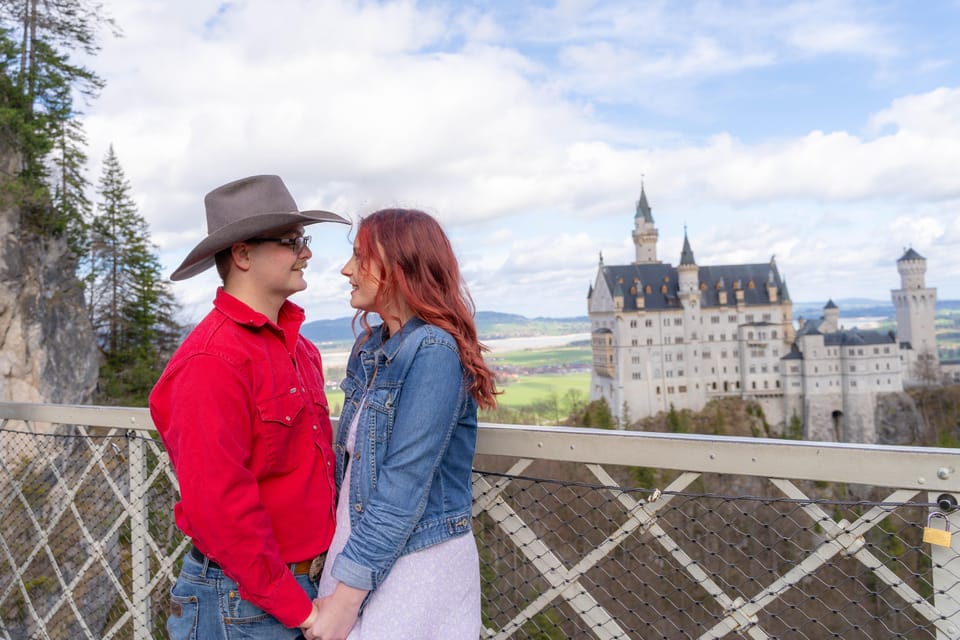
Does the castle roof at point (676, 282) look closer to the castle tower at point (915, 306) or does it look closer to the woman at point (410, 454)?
the castle tower at point (915, 306)

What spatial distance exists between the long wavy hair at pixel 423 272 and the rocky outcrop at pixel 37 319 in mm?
20014

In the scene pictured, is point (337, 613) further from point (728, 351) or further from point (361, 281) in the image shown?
point (728, 351)

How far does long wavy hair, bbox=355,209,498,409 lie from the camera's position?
2.04 metres

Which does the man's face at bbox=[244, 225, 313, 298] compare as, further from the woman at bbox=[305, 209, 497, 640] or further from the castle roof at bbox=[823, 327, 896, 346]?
the castle roof at bbox=[823, 327, 896, 346]

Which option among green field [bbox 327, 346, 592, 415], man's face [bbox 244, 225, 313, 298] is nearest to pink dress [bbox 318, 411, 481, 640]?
man's face [bbox 244, 225, 313, 298]

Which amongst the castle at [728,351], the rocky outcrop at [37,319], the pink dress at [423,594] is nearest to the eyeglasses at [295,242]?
the pink dress at [423,594]

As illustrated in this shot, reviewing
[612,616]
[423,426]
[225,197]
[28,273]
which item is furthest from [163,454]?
[28,273]

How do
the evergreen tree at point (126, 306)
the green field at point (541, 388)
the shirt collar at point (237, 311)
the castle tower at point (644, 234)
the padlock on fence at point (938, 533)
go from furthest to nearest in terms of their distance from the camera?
1. the green field at point (541, 388)
2. the castle tower at point (644, 234)
3. the evergreen tree at point (126, 306)
4. the shirt collar at point (237, 311)
5. the padlock on fence at point (938, 533)

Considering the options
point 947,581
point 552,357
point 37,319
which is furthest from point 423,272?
point 552,357

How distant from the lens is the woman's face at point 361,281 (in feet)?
6.88

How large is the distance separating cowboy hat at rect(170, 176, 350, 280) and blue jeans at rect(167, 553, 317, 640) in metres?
0.95

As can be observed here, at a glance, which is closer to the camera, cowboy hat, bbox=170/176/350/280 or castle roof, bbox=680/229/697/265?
cowboy hat, bbox=170/176/350/280

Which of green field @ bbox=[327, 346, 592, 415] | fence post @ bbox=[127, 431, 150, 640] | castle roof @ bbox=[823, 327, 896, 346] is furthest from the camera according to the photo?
green field @ bbox=[327, 346, 592, 415]

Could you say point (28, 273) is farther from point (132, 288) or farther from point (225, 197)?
point (225, 197)
